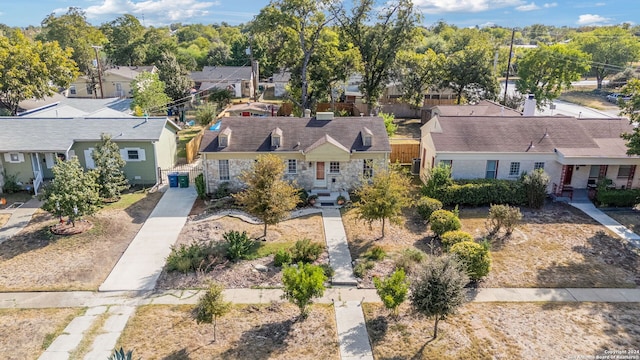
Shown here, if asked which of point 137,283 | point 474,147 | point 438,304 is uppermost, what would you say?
point 474,147

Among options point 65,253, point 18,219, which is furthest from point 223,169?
point 18,219

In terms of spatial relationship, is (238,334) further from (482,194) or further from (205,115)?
(205,115)

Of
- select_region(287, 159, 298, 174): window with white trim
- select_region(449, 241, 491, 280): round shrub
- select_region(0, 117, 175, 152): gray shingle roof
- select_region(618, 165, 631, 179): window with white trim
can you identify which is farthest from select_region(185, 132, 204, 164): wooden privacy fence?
select_region(618, 165, 631, 179): window with white trim

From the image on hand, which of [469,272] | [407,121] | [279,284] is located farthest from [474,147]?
[407,121]

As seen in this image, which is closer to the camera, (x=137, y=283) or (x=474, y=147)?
(x=137, y=283)

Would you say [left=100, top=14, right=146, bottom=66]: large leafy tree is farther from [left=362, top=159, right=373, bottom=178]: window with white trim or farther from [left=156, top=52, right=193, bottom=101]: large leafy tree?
[left=362, top=159, right=373, bottom=178]: window with white trim

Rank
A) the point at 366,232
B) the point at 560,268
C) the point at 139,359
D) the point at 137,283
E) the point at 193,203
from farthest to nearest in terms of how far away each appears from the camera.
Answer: the point at 193,203 < the point at 366,232 < the point at 560,268 < the point at 137,283 < the point at 139,359

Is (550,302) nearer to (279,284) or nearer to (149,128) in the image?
(279,284)

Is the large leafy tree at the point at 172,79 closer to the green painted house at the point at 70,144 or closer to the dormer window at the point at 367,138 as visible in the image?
the green painted house at the point at 70,144
